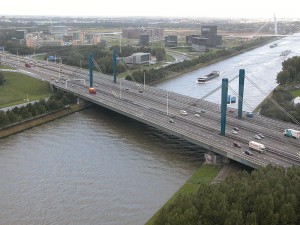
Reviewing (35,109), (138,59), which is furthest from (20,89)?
(138,59)

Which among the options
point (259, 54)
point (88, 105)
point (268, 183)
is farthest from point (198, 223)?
point (259, 54)

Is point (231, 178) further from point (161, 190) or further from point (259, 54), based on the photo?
point (259, 54)

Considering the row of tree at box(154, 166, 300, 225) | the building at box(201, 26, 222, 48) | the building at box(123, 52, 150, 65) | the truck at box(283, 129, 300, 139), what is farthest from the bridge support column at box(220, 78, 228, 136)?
the building at box(201, 26, 222, 48)

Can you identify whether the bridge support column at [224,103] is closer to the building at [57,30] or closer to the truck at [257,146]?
the truck at [257,146]

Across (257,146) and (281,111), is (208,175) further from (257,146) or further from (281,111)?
(281,111)

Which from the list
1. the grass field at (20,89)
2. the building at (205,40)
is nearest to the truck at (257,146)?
the grass field at (20,89)
